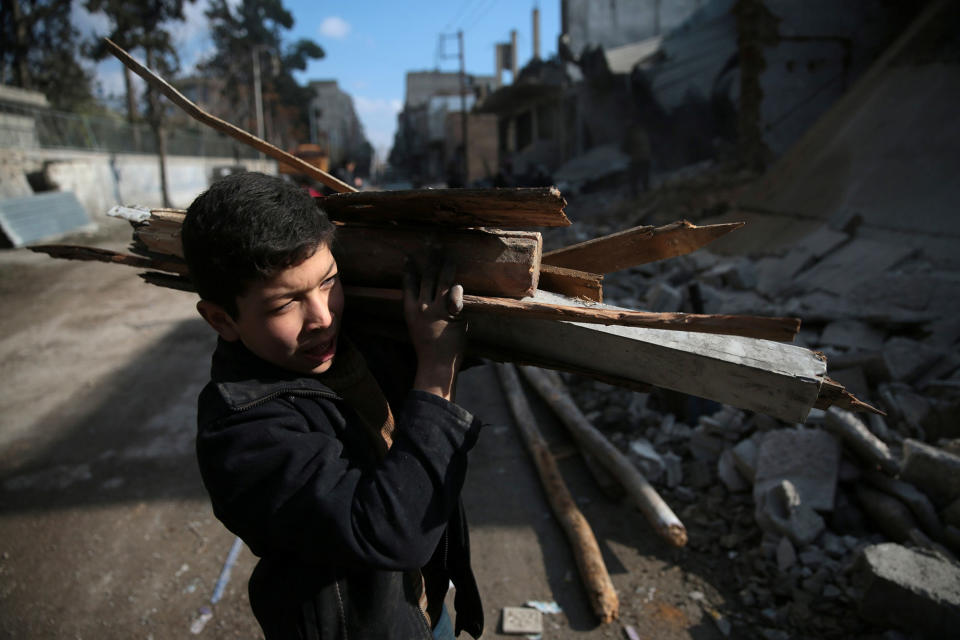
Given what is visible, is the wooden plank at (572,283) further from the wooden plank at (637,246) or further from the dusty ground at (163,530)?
the dusty ground at (163,530)

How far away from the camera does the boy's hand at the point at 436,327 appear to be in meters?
1.02

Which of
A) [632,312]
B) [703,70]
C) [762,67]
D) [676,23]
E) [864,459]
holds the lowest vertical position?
[864,459]

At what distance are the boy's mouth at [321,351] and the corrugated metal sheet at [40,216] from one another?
1240 centimetres

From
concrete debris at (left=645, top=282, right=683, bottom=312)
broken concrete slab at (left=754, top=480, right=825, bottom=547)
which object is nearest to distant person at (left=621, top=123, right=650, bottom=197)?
concrete debris at (left=645, top=282, right=683, bottom=312)

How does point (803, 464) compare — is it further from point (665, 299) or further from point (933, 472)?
point (665, 299)

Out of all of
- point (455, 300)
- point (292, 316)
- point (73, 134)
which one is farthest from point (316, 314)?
point (73, 134)

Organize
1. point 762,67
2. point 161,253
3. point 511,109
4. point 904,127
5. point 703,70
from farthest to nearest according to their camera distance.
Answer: point 511,109 → point 703,70 → point 762,67 → point 904,127 → point 161,253

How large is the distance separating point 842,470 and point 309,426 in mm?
3138

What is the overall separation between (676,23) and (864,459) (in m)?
23.7

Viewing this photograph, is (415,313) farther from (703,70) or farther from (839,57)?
(703,70)

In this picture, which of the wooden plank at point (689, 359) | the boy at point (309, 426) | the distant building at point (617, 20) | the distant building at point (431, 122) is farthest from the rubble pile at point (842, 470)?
the distant building at point (431, 122)

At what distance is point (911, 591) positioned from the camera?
2.13 metres

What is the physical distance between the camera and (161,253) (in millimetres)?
1369

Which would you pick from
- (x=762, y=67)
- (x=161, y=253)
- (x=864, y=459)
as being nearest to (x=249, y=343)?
(x=161, y=253)
